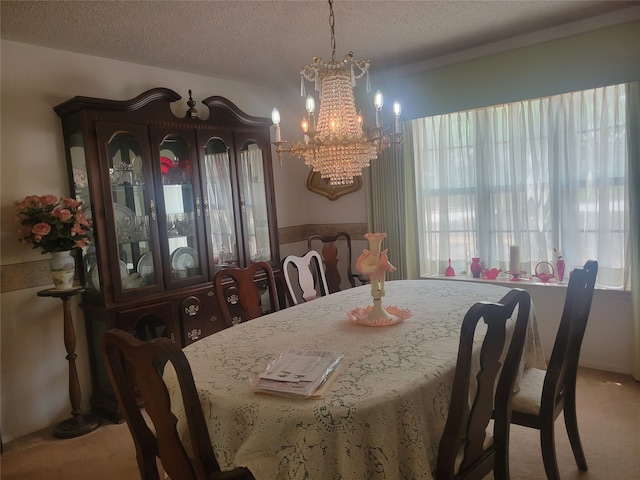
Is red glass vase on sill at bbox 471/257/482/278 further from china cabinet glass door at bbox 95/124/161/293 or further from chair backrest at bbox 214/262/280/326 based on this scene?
china cabinet glass door at bbox 95/124/161/293

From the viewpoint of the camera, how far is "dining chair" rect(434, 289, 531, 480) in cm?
128

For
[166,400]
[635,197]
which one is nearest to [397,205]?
[635,197]

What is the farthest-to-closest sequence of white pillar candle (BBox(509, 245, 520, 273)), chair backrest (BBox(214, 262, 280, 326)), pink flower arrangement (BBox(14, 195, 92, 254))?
1. white pillar candle (BBox(509, 245, 520, 273))
2. pink flower arrangement (BBox(14, 195, 92, 254))
3. chair backrest (BBox(214, 262, 280, 326))

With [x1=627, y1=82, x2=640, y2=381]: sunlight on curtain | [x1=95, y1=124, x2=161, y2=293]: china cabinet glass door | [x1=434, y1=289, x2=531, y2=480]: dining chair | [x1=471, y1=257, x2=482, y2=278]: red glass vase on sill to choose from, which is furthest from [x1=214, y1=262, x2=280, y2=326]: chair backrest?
[x1=627, y1=82, x2=640, y2=381]: sunlight on curtain

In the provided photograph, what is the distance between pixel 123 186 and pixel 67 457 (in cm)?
161

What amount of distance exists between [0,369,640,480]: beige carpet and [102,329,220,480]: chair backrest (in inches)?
45.7

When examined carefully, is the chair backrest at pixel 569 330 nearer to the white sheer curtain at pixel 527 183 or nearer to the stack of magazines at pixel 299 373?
the stack of magazines at pixel 299 373

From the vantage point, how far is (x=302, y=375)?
146cm

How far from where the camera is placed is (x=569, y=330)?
5.74ft

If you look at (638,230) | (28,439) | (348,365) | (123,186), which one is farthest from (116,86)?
(638,230)

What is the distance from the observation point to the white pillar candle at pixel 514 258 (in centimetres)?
341

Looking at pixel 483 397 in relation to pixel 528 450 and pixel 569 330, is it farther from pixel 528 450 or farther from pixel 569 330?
pixel 528 450

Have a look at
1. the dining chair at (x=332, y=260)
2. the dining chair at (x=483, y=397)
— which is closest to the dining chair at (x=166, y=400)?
the dining chair at (x=483, y=397)

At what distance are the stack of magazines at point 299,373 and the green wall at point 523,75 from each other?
2.54 meters
